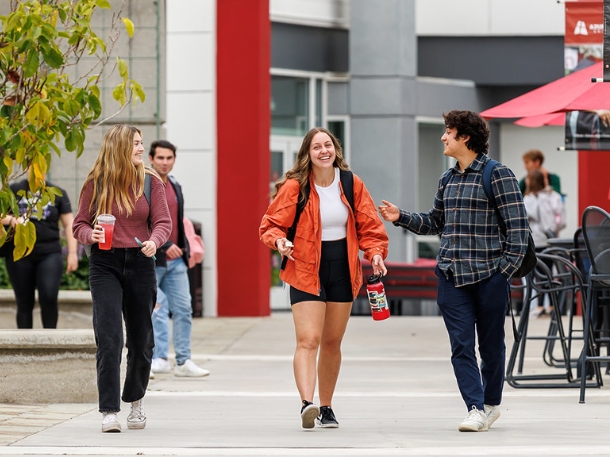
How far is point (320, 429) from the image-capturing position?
26.2ft

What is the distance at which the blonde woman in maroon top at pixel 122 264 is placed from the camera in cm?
782

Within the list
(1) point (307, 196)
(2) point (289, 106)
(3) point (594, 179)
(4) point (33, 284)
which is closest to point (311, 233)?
(1) point (307, 196)

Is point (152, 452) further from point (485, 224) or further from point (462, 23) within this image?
point (462, 23)

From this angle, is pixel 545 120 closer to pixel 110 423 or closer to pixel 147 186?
pixel 147 186

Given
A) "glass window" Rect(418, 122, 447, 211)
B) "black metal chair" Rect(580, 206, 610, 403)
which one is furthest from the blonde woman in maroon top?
"glass window" Rect(418, 122, 447, 211)

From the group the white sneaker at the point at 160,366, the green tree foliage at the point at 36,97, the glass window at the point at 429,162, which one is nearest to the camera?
the green tree foliage at the point at 36,97

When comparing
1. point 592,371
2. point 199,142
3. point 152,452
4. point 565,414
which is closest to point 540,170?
point 199,142

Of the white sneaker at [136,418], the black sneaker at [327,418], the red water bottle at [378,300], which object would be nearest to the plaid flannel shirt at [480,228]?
the red water bottle at [378,300]

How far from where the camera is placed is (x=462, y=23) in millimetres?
25328

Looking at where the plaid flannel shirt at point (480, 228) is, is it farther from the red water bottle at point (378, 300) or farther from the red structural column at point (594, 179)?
the red structural column at point (594, 179)

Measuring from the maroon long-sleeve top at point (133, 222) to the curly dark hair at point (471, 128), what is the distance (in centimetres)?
176

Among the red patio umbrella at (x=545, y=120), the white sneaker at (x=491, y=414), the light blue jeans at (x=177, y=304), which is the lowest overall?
the white sneaker at (x=491, y=414)

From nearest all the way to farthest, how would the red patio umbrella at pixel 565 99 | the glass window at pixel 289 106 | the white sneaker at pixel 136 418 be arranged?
the white sneaker at pixel 136 418, the red patio umbrella at pixel 565 99, the glass window at pixel 289 106

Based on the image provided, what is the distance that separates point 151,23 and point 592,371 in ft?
20.4
